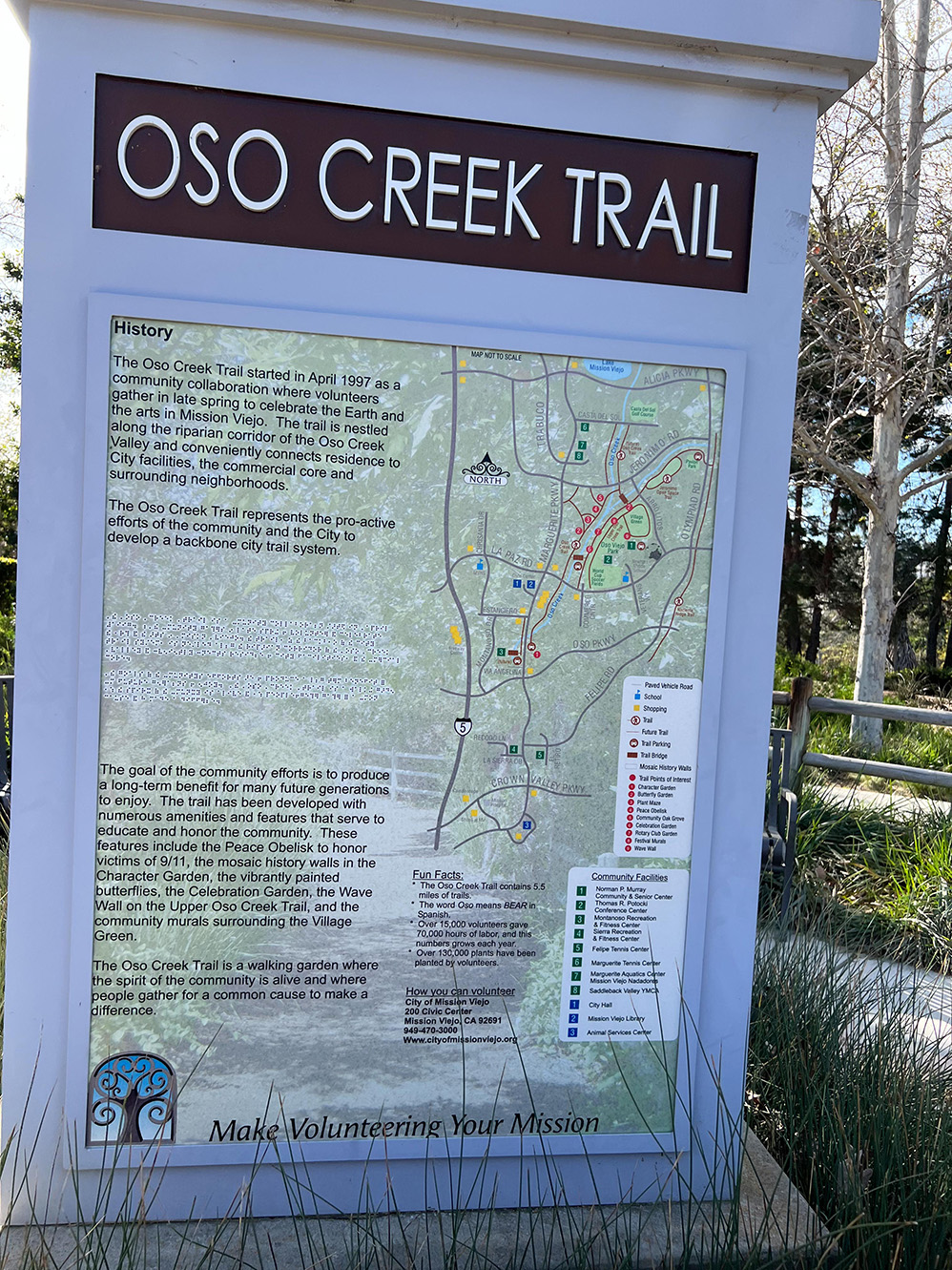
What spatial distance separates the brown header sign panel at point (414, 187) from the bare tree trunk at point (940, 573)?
2441 cm

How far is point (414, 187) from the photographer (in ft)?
7.93

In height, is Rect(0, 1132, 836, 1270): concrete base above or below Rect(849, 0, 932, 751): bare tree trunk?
below

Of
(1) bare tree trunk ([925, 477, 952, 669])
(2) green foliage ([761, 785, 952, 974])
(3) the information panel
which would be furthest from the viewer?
(1) bare tree trunk ([925, 477, 952, 669])

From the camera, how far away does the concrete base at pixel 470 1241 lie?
7.34 feet

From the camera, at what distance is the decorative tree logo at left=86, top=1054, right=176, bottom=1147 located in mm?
2406

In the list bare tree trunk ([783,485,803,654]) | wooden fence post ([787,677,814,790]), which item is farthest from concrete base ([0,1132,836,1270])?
bare tree trunk ([783,485,803,654])

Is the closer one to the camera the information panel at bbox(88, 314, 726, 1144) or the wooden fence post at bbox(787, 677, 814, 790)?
the information panel at bbox(88, 314, 726, 1144)

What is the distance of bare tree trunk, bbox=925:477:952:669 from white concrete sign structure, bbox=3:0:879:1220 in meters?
24.3

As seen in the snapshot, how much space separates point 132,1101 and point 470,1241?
925 mm

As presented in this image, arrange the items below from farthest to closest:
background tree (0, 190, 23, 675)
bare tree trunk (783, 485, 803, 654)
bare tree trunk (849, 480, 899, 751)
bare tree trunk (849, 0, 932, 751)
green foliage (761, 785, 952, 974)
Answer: bare tree trunk (783, 485, 803, 654) < background tree (0, 190, 23, 675) < bare tree trunk (849, 480, 899, 751) < bare tree trunk (849, 0, 932, 751) < green foliage (761, 785, 952, 974)

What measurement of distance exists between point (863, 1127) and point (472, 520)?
205 cm

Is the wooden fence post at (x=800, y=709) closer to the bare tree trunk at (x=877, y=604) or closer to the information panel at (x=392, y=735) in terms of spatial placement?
the bare tree trunk at (x=877, y=604)

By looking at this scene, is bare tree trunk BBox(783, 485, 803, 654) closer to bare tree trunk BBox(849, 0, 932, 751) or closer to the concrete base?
bare tree trunk BBox(849, 0, 932, 751)

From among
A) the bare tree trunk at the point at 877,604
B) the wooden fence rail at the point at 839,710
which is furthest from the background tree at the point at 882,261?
the wooden fence rail at the point at 839,710
